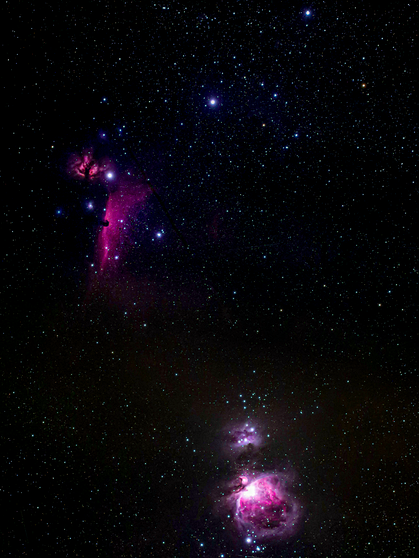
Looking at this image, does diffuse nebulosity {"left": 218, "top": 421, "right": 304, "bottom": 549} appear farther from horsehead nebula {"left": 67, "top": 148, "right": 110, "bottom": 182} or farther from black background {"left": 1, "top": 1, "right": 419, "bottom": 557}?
horsehead nebula {"left": 67, "top": 148, "right": 110, "bottom": 182}

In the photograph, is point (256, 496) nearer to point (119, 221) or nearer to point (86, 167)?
point (119, 221)

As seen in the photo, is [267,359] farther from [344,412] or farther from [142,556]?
[142,556]

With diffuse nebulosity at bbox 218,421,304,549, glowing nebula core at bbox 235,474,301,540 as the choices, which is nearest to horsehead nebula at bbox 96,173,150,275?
diffuse nebulosity at bbox 218,421,304,549

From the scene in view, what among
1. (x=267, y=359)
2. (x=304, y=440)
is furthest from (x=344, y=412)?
(x=267, y=359)

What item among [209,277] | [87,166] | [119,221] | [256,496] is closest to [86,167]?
[87,166]

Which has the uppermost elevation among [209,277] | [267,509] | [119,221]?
[119,221]

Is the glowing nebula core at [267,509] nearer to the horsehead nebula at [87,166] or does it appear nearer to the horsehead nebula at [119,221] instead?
the horsehead nebula at [119,221]

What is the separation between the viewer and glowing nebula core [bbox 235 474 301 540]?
819 mm

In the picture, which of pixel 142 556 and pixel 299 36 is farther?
pixel 142 556

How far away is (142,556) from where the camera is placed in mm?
815

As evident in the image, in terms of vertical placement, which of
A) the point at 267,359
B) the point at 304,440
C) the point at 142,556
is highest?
the point at 267,359

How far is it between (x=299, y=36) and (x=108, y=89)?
44cm

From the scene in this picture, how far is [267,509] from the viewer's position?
0.84 meters

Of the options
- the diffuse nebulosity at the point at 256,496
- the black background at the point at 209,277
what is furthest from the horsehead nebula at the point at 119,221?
the diffuse nebulosity at the point at 256,496
